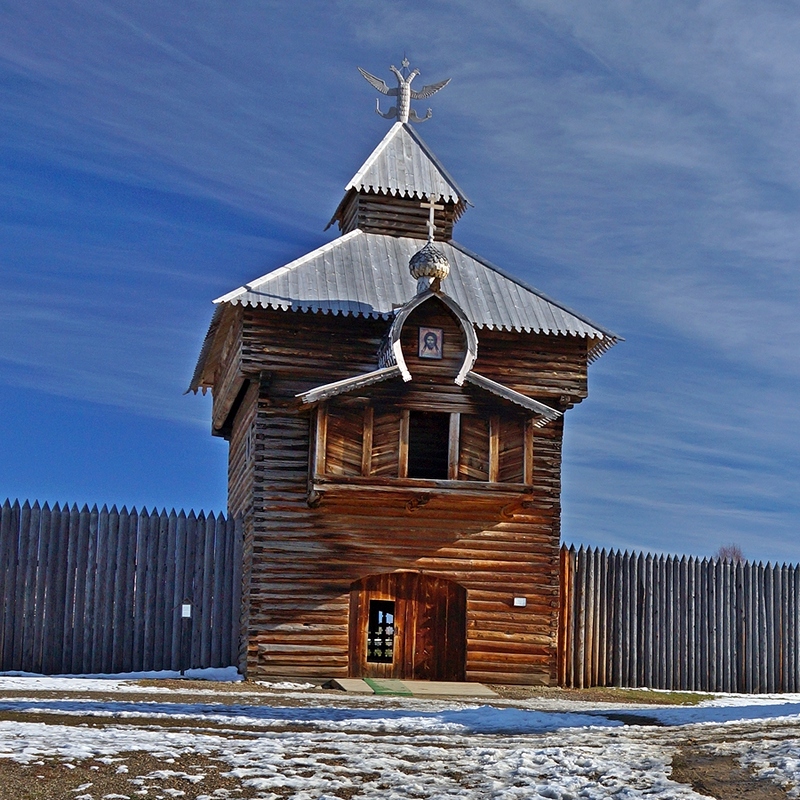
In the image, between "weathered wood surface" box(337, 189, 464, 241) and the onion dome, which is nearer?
the onion dome

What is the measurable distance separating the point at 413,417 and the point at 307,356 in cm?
231

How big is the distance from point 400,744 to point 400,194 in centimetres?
1729

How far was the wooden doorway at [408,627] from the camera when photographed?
2344 centimetres

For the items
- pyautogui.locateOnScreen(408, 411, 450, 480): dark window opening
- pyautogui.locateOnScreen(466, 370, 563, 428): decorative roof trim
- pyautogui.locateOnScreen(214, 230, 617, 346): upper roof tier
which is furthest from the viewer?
pyautogui.locateOnScreen(408, 411, 450, 480): dark window opening

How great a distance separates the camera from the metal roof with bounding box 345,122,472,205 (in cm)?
2727

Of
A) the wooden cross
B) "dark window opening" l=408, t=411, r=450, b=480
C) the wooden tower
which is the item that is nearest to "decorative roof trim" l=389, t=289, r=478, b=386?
the wooden tower

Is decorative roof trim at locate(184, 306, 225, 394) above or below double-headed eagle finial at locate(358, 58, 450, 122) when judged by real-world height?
below

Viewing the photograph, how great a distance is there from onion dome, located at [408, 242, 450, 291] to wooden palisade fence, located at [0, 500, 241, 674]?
6.21m

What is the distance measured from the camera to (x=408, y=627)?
23.7m

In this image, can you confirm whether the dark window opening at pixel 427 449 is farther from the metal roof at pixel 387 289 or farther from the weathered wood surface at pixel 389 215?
the weathered wood surface at pixel 389 215

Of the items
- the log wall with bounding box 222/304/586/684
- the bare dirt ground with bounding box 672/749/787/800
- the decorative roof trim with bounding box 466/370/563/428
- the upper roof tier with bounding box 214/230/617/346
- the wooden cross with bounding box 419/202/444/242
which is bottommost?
the bare dirt ground with bounding box 672/749/787/800

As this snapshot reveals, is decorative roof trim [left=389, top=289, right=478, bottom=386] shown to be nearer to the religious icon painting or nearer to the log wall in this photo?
the log wall

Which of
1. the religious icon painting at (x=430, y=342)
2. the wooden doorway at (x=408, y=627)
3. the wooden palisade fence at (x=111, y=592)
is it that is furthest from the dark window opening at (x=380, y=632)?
the religious icon painting at (x=430, y=342)

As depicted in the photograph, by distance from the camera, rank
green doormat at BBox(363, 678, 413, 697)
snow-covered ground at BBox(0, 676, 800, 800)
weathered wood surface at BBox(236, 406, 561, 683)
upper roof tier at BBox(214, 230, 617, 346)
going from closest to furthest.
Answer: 1. snow-covered ground at BBox(0, 676, 800, 800)
2. green doormat at BBox(363, 678, 413, 697)
3. weathered wood surface at BBox(236, 406, 561, 683)
4. upper roof tier at BBox(214, 230, 617, 346)
